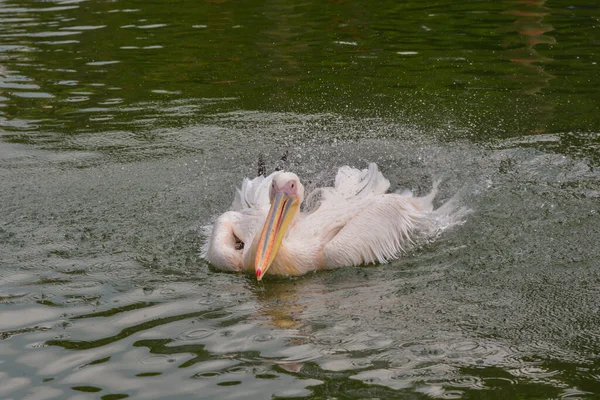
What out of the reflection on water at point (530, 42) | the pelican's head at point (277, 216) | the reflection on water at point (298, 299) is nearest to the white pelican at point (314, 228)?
the pelican's head at point (277, 216)

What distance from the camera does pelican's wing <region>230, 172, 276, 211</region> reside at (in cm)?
588

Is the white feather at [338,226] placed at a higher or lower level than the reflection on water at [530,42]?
lower

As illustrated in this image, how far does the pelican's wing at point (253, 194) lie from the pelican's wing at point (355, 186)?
1.25 ft

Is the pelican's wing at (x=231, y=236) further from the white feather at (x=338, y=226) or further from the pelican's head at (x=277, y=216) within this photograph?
the pelican's head at (x=277, y=216)

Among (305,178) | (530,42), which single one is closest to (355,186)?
(305,178)

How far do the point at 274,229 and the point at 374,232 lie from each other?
60 cm

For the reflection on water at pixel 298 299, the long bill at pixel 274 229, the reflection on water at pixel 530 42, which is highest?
the reflection on water at pixel 530 42

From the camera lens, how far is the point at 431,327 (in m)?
4.24

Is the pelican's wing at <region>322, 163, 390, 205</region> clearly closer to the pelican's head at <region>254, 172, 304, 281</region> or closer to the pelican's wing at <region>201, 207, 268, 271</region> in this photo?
the pelican's wing at <region>201, 207, 268, 271</region>

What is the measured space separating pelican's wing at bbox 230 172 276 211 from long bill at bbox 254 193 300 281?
0.54 meters

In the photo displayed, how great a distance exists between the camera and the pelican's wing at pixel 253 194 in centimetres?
588

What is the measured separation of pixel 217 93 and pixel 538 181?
164 inches

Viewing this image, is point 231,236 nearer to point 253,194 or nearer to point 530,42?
point 253,194

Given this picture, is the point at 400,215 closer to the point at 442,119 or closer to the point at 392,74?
the point at 442,119
